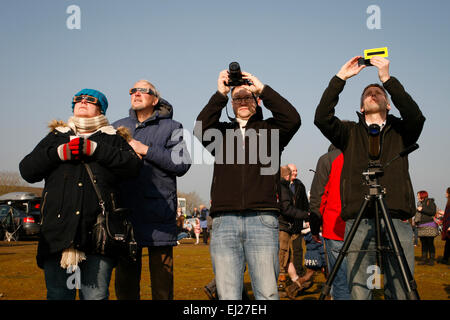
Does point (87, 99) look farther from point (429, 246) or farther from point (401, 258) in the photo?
point (429, 246)

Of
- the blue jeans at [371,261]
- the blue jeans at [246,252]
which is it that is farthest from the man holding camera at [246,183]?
the blue jeans at [371,261]

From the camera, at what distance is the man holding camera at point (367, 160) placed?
359cm

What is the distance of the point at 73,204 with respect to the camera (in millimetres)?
3418

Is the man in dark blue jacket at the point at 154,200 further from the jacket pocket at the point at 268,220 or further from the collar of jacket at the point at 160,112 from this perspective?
the jacket pocket at the point at 268,220

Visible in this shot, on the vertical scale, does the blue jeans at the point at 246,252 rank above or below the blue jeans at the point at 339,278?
above

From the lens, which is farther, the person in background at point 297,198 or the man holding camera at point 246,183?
the person in background at point 297,198

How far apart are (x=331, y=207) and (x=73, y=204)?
9.16ft

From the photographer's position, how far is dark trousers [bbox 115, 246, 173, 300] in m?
4.39

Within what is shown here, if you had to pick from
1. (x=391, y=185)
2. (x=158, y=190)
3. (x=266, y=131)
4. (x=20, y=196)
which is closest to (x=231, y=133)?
(x=266, y=131)

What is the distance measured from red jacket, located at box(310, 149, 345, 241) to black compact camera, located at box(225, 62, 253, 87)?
1760mm

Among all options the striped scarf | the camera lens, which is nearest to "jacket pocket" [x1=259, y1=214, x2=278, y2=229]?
the camera lens

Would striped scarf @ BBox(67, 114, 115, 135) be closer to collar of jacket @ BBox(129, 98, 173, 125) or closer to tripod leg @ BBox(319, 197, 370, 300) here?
collar of jacket @ BBox(129, 98, 173, 125)
